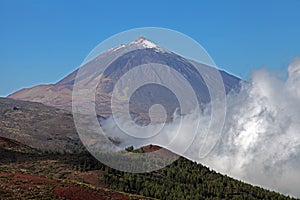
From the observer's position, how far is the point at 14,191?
90.0 meters

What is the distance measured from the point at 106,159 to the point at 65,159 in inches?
535

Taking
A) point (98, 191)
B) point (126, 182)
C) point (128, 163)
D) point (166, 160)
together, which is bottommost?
point (98, 191)

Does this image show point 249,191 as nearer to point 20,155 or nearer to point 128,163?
point 128,163

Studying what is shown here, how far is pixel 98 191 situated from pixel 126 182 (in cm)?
3191

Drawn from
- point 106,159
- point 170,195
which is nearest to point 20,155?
point 106,159

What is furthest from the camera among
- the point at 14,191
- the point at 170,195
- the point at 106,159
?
the point at 106,159

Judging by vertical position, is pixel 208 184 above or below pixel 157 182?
above

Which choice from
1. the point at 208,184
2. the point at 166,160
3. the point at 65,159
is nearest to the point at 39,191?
the point at 65,159

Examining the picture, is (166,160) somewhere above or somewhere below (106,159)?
above

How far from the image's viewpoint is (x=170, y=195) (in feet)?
433

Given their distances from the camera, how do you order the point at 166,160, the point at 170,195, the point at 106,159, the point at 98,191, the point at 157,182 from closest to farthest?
the point at 98,191 < the point at 170,195 < the point at 157,182 < the point at 106,159 < the point at 166,160

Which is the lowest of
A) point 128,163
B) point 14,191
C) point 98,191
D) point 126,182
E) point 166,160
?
point 14,191

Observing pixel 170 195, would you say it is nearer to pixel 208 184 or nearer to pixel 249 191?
pixel 208 184

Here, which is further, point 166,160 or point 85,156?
point 166,160
